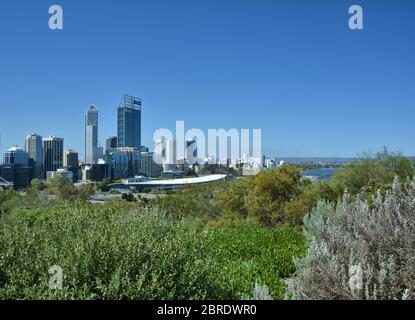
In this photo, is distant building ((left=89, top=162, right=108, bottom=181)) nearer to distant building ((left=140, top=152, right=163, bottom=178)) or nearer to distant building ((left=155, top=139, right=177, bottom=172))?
distant building ((left=140, top=152, right=163, bottom=178))

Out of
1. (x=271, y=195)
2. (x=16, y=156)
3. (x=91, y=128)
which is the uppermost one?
(x=91, y=128)

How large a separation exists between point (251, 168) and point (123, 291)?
649 inches

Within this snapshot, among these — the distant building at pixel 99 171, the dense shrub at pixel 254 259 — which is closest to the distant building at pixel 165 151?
the distant building at pixel 99 171

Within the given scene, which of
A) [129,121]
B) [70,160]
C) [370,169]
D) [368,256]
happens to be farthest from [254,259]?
[70,160]

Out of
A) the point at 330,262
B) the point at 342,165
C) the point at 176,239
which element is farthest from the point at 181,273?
the point at 342,165

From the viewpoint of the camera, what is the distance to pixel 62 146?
14.9 metres

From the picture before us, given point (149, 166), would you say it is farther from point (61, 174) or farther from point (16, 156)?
point (16, 156)

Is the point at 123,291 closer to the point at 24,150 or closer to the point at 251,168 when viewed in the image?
the point at 24,150

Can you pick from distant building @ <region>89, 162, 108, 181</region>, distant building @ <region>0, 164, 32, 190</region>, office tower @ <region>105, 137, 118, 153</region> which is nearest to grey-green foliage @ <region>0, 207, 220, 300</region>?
distant building @ <region>0, 164, 32, 190</region>

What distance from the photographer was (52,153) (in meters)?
14.4

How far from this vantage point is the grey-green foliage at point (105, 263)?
2582 millimetres

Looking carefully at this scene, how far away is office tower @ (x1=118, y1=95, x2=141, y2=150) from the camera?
45.2 feet

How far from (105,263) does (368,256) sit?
6.69 ft

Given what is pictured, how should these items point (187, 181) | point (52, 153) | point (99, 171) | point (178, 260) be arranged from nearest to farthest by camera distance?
1. point (178, 260)
2. point (52, 153)
3. point (99, 171)
4. point (187, 181)
